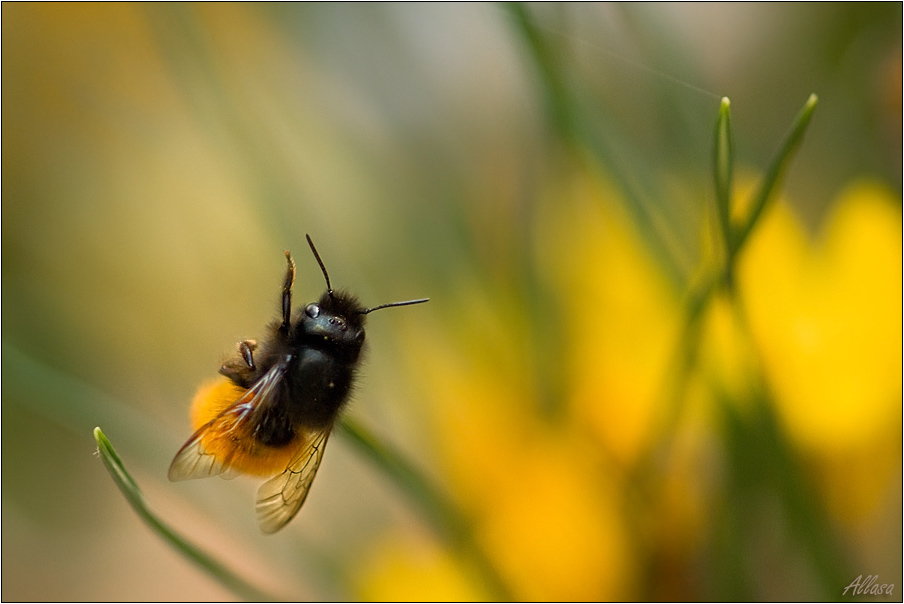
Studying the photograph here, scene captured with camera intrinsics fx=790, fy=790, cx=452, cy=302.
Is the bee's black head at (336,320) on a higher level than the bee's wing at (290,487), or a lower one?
higher

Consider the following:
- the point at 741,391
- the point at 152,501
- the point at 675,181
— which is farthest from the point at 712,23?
the point at 152,501

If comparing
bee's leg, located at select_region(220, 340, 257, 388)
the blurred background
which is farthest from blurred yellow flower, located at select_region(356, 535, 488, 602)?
bee's leg, located at select_region(220, 340, 257, 388)

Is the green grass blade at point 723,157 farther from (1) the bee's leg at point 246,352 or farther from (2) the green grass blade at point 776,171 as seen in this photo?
(1) the bee's leg at point 246,352

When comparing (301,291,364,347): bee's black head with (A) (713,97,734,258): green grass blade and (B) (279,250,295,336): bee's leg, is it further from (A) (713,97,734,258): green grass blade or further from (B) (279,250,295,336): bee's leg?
(A) (713,97,734,258): green grass blade

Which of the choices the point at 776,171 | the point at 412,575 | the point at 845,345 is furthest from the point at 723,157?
the point at 412,575

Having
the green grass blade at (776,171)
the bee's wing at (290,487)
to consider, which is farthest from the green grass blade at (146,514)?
the green grass blade at (776,171)

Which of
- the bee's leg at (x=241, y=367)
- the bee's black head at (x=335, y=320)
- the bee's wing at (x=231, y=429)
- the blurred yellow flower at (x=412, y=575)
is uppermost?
the bee's black head at (x=335, y=320)
